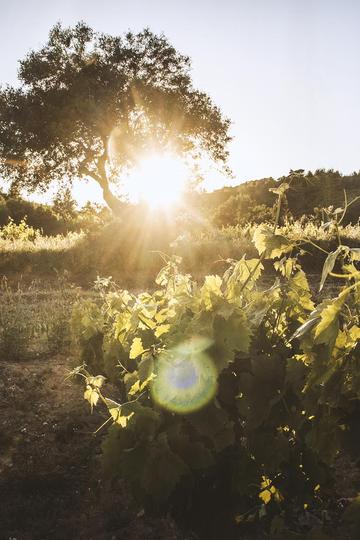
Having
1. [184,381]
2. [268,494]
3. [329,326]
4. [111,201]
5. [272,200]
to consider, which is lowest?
[268,494]

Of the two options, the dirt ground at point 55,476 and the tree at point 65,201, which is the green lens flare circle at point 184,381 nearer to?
the dirt ground at point 55,476

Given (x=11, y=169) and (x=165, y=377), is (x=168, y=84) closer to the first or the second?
(x=11, y=169)

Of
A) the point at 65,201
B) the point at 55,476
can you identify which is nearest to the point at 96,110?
the point at 65,201

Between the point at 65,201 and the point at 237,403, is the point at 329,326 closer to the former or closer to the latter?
the point at 237,403

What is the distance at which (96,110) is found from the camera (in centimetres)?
2012

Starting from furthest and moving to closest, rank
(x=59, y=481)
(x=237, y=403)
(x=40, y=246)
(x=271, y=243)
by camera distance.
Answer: (x=40, y=246)
(x=59, y=481)
(x=237, y=403)
(x=271, y=243)

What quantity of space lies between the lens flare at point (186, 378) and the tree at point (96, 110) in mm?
20157


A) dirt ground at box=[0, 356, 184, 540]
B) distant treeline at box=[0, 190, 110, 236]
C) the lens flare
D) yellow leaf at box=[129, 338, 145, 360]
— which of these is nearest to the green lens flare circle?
the lens flare

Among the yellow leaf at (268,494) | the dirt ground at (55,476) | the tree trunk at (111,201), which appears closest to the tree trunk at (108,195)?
the tree trunk at (111,201)

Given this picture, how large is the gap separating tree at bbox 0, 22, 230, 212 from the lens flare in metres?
20.2

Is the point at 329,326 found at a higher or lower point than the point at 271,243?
lower

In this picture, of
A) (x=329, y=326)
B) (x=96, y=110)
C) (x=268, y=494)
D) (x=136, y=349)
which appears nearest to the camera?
(x=329, y=326)

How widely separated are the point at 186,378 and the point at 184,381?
2 centimetres

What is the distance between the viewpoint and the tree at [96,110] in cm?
2089
